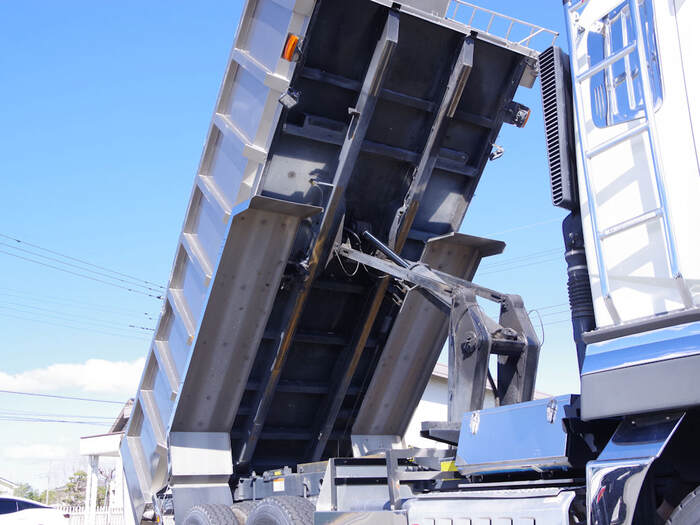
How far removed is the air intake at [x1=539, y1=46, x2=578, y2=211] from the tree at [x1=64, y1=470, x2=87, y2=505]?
130ft

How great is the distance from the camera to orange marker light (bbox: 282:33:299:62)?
484cm

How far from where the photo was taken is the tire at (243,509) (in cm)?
526

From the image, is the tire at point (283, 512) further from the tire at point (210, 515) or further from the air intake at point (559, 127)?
the air intake at point (559, 127)

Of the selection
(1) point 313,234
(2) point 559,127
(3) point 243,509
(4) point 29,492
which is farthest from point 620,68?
(4) point 29,492

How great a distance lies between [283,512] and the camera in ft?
15.0

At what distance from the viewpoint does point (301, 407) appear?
249 inches

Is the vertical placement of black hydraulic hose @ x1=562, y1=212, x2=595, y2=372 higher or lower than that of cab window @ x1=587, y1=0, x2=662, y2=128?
lower

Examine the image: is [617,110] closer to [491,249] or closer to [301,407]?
[491,249]

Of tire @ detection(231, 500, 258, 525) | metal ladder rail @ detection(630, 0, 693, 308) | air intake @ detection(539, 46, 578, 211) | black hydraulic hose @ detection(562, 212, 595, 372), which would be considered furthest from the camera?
tire @ detection(231, 500, 258, 525)

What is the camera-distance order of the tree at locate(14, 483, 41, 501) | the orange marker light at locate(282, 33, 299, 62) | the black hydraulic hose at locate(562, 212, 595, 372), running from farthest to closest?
the tree at locate(14, 483, 41, 501)
the orange marker light at locate(282, 33, 299, 62)
the black hydraulic hose at locate(562, 212, 595, 372)

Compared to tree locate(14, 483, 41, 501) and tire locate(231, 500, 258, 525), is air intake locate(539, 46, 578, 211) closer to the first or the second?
tire locate(231, 500, 258, 525)

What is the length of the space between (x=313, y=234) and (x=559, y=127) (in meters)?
2.60

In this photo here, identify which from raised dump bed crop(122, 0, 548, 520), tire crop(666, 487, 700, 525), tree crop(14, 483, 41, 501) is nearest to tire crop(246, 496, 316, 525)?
raised dump bed crop(122, 0, 548, 520)

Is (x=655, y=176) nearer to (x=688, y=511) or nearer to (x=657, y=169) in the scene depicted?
(x=657, y=169)
